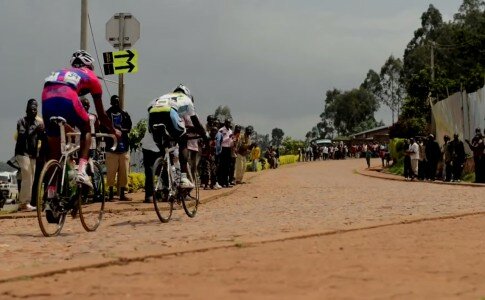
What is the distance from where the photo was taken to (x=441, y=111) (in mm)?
28312

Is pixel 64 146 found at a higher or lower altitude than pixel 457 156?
lower

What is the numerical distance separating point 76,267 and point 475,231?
4.43m

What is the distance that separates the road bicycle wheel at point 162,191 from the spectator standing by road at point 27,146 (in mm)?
2707

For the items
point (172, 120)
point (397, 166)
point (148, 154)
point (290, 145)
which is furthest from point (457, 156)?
point (290, 145)

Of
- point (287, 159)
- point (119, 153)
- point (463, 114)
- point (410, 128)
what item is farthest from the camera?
point (287, 159)

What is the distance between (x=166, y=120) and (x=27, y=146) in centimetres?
286

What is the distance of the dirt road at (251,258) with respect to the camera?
13.2ft

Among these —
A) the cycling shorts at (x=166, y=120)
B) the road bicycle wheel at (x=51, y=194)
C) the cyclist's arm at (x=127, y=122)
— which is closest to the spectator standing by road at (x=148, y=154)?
the cyclist's arm at (x=127, y=122)

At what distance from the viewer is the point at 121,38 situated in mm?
13422

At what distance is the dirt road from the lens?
402 cm

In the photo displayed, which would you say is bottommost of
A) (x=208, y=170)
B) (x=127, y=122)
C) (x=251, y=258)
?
(x=251, y=258)

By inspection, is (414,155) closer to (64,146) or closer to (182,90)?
(182,90)

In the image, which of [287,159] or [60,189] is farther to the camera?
[287,159]

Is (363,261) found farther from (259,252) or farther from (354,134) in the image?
(354,134)
